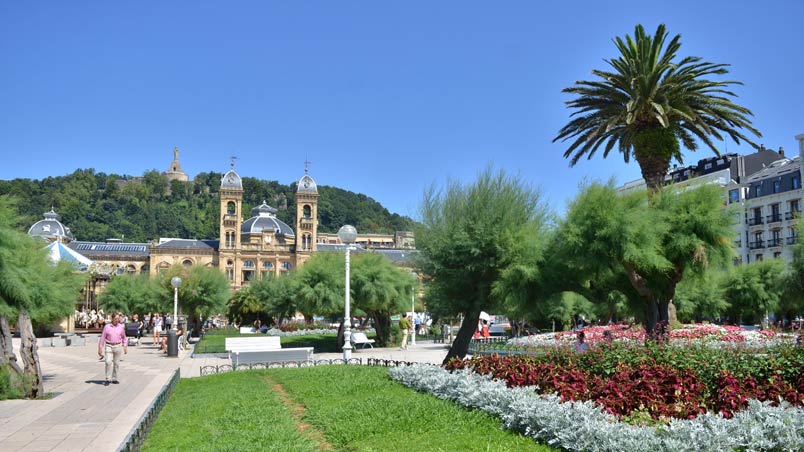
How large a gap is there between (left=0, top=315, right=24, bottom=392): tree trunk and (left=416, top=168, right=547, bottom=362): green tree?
1080 centimetres

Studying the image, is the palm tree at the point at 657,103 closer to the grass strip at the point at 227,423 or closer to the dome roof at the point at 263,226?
the grass strip at the point at 227,423

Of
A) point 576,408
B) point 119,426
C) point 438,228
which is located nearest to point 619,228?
point 438,228

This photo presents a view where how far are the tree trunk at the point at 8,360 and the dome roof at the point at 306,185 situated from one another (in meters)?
106

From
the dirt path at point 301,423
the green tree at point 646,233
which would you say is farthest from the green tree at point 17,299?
the green tree at point 646,233

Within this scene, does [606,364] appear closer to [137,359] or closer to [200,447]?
[200,447]

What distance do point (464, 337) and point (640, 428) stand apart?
1287cm

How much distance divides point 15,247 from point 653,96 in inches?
853

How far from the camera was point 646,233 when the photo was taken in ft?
67.8

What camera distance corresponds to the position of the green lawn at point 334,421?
838 centimetres

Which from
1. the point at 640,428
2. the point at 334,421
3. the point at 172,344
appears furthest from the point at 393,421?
the point at 172,344

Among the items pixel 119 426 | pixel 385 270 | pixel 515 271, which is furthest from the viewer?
pixel 385 270

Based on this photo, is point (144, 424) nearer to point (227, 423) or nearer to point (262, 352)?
point (227, 423)

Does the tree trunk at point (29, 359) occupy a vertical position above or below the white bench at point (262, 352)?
above

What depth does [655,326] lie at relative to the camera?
22.4 meters
